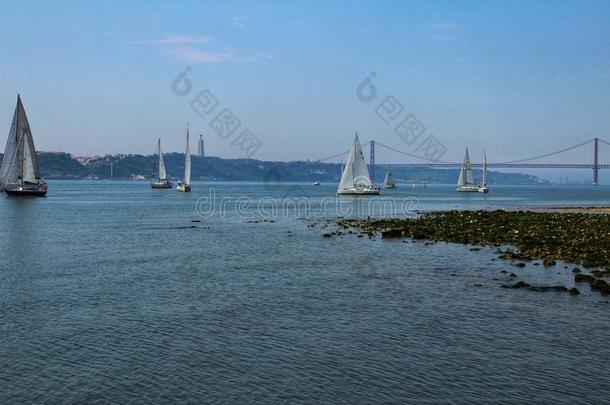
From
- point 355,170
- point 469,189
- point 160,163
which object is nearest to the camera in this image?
point 355,170

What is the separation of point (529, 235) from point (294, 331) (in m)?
24.9

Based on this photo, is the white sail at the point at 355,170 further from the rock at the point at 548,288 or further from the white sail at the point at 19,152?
the rock at the point at 548,288

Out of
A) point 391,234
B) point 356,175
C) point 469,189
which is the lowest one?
point 391,234

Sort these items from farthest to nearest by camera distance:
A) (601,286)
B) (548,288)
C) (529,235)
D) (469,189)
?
1. (469,189)
2. (529,235)
3. (548,288)
4. (601,286)

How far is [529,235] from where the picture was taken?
121 ft

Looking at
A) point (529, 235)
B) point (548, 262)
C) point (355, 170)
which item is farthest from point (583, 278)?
point (355, 170)

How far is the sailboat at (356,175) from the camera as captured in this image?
97.2 metres

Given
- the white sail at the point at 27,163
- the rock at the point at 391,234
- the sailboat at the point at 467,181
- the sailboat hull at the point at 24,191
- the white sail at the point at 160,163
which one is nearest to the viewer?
the rock at the point at 391,234

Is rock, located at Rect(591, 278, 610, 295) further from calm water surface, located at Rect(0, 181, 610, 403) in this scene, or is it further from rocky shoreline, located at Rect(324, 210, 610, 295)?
calm water surface, located at Rect(0, 181, 610, 403)

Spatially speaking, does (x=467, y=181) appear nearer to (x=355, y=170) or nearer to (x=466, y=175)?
(x=466, y=175)

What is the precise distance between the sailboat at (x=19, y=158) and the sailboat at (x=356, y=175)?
151 feet

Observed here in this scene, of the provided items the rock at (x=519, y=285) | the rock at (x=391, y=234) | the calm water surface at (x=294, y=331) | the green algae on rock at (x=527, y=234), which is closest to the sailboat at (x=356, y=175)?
the green algae on rock at (x=527, y=234)

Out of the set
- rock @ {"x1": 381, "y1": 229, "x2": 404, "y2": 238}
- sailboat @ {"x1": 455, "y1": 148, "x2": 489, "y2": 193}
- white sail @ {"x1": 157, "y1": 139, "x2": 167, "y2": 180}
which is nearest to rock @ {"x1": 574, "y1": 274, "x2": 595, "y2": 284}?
rock @ {"x1": 381, "y1": 229, "x2": 404, "y2": 238}

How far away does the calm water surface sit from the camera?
12023 millimetres
